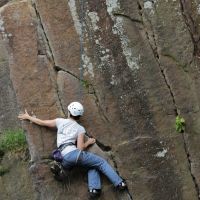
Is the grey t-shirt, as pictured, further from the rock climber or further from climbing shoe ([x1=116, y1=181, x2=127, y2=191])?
climbing shoe ([x1=116, y1=181, x2=127, y2=191])

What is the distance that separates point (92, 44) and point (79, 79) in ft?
2.19

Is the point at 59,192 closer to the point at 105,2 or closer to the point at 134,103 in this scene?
the point at 134,103

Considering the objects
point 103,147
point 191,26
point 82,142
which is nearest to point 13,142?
point 82,142

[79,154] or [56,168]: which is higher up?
[79,154]

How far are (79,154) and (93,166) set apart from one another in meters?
0.35

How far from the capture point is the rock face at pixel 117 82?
524 inches

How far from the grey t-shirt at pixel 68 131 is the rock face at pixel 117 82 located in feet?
Answer: 1.04

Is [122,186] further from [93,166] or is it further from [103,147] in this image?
[103,147]

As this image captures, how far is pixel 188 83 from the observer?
1357 centimetres

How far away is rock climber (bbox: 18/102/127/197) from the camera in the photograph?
42.4 feet

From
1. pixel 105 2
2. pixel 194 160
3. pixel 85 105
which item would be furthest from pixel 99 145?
pixel 105 2

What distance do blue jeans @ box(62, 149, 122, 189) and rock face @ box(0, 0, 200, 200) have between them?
208 millimetres

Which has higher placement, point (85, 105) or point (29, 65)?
point (29, 65)

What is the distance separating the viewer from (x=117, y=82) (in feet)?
44.1
